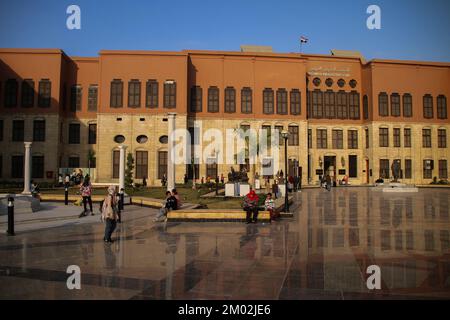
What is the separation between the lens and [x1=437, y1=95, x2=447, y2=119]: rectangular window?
47.5 metres

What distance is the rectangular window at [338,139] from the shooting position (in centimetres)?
4709

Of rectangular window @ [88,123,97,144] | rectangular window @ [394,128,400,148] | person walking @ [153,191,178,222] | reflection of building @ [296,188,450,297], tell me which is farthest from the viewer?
rectangular window @ [394,128,400,148]

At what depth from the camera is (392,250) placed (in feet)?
28.3

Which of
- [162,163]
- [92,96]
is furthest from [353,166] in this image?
[92,96]

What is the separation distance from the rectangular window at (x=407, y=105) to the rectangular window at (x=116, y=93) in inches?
1363

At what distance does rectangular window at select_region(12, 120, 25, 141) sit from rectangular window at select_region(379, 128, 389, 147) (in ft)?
137

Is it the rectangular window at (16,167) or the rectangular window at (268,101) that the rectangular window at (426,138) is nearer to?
the rectangular window at (268,101)

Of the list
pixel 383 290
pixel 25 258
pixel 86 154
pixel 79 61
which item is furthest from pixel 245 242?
pixel 79 61

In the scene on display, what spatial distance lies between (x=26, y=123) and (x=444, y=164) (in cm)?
5048

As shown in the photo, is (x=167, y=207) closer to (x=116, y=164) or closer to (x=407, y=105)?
(x=116, y=164)

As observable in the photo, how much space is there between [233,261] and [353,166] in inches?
1683

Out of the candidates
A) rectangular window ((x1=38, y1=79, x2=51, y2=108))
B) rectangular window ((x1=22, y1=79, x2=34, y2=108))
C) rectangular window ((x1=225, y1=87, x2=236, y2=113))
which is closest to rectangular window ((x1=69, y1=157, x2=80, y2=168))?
rectangular window ((x1=38, y1=79, x2=51, y2=108))

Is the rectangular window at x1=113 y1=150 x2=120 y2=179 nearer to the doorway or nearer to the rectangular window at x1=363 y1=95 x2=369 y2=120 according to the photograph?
the doorway
